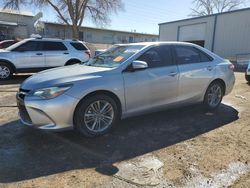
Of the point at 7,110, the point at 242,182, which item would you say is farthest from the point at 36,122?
the point at 242,182

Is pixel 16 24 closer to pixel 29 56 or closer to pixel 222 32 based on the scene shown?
pixel 222 32

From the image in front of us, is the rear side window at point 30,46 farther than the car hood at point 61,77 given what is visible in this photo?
Yes

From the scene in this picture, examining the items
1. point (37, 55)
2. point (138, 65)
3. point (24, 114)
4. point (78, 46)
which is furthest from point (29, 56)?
point (138, 65)

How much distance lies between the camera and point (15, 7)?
2964cm

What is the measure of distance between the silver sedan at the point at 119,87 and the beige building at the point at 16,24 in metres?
32.0

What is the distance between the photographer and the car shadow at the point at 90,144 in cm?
329

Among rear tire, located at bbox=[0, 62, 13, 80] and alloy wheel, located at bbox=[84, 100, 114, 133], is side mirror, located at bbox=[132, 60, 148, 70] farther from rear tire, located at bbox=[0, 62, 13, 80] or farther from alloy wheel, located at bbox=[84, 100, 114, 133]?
rear tire, located at bbox=[0, 62, 13, 80]

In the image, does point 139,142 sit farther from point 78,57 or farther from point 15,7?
point 15,7

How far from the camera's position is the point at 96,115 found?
420 cm

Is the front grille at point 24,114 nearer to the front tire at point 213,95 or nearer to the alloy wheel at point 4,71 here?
the front tire at point 213,95

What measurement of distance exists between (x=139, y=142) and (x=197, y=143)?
93 cm

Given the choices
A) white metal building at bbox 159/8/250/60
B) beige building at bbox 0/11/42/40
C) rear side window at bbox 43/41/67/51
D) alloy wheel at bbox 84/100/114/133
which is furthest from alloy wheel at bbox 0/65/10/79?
beige building at bbox 0/11/42/40

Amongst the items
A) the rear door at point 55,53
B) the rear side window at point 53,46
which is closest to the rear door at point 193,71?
the rear door at point 55,53

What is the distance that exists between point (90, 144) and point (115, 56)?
182 centimetres
